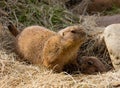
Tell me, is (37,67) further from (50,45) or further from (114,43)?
(114,43)

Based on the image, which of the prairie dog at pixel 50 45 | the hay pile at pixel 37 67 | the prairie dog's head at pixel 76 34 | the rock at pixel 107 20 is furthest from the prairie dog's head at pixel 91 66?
the rock at pixel 107 20

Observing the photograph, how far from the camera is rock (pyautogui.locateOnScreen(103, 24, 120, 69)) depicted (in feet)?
16.9

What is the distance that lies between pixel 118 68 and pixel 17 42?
4.51 ft

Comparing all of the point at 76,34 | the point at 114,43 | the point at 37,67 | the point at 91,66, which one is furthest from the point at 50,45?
the point at 114,43

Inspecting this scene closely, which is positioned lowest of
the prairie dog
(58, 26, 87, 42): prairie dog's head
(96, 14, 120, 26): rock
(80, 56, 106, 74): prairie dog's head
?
(80, 56, 106, 74): prairie dog's head

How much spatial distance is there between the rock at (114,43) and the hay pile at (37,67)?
309mm

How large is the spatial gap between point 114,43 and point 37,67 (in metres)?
0.99

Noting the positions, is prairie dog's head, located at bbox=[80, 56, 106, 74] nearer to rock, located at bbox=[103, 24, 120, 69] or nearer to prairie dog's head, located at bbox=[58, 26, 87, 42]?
rock, located at bbox=[103, 24, 120, 69]

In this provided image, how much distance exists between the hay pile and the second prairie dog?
4.9 inches

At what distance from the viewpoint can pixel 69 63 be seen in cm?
508

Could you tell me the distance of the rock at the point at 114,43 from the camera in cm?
514

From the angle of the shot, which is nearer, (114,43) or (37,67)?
(37,67)

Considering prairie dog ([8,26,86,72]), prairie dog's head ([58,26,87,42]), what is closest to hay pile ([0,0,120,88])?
prairie dog ([8,26,86,72])

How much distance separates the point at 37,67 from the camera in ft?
16.5
